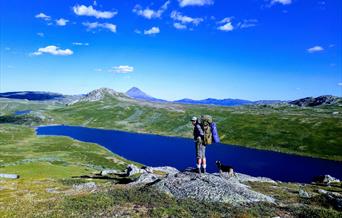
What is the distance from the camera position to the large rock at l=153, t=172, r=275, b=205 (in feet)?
117

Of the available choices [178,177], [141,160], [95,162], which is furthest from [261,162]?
[178,177]

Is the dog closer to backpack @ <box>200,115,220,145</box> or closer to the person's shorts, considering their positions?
the person's shorts

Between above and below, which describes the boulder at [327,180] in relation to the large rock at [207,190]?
below

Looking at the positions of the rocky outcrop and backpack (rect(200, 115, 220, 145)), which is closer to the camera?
the rocky outcrop

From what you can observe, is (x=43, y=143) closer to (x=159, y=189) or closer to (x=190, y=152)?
(x=190, y=152)

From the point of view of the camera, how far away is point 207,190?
3706cm

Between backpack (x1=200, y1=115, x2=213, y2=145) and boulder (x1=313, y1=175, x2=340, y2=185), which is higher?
backpack (x1=200, y1=115, x2=213, y2=145)

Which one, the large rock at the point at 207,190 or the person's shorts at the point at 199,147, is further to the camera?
the person's shorts at the point at 199,147

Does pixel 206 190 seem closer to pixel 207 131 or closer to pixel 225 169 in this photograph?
pixel 207 131

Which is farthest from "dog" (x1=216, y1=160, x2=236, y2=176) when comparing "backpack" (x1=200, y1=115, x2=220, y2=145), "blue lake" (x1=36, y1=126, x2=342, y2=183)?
"blue lake" (x1=36, y1=126, x2=342, y2=183)

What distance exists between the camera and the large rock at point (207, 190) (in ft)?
117

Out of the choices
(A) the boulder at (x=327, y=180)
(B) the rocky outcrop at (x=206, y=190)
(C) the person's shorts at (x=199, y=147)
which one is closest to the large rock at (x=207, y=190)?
(B) the rocky outcrop at (x=206, y=190)

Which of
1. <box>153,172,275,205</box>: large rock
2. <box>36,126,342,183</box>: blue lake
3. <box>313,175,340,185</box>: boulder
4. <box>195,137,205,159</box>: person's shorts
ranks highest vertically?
<box>195,137,205,159</box>: person's shorts

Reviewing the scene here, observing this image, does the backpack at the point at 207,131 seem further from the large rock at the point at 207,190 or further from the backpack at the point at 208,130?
the large rock at the point at 207,190
